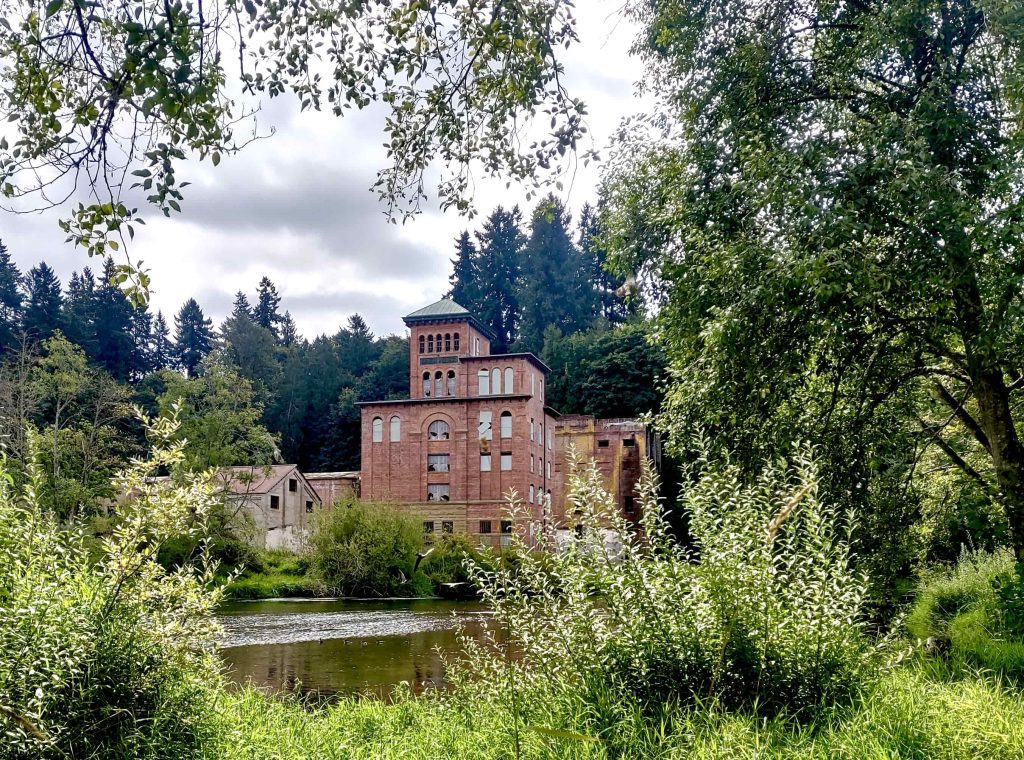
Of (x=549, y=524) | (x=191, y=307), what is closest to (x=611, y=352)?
(x=191, y=307)

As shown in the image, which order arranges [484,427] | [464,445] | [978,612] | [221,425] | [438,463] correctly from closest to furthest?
[978,612] → [221,425] → [484,427] → [464,445] → [438,463]

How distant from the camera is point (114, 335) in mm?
79125

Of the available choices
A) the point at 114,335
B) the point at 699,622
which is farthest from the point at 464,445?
the point at 699,622

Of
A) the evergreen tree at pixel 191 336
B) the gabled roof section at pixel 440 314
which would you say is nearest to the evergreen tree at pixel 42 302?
the evergreen tree at pixel 191 336

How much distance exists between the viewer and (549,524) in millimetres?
6707

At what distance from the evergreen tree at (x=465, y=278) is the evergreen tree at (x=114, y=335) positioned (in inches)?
1207

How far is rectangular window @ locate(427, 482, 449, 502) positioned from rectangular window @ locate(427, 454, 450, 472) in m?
0.88

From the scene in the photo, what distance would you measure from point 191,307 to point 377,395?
31731 millimetres

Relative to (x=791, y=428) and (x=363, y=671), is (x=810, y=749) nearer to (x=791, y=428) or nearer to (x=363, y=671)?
(x=791, y=428)

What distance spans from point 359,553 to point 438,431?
20413 millimetres

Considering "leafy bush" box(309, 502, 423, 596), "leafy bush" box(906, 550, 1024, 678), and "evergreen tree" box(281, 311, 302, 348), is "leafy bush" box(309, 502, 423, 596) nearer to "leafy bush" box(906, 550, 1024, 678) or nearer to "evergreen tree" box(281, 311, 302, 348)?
"leafy bush" box(906, 550, 1024, 678)

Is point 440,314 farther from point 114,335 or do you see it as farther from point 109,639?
point 109,639

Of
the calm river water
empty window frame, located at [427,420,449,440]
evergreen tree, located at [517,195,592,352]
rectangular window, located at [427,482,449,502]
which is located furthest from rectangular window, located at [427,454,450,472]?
evergreen tree, located at [517,195,592,352]

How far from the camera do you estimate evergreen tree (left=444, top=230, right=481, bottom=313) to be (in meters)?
89.0
